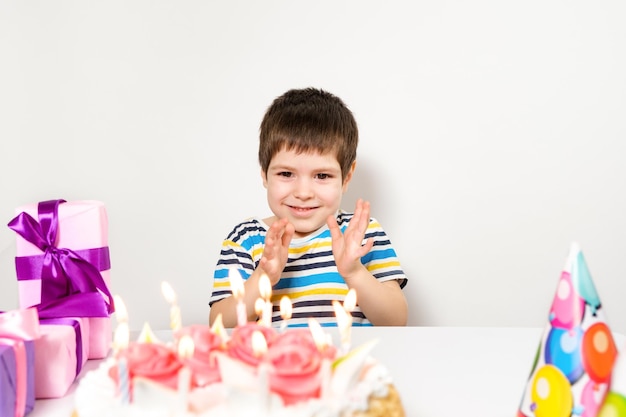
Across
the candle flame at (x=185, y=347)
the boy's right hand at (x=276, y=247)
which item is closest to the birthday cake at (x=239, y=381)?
the candle flame at (x=185, y=347)

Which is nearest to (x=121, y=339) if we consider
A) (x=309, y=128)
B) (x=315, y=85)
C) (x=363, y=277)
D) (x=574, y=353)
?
(x=574, y=353)

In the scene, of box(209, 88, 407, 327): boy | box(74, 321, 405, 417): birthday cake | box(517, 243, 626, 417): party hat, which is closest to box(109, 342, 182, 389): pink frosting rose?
box(74, 321, 405, 417): birthday cake

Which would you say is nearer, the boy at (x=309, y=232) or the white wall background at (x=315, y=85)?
the boy at (x=309, y=232)

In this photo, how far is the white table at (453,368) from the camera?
0.87 m

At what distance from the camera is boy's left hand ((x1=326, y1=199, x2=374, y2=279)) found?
128cm

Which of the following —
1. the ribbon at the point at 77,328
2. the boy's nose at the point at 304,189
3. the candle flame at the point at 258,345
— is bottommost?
the ribbon at the point at 77,328

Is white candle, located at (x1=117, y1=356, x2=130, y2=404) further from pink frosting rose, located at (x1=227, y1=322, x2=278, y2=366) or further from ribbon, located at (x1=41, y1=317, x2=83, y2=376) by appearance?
ribbon, located at (x1=41, y1=317, x2=83, y2=376)

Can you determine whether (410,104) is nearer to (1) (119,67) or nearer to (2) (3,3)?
(1) (119,67)

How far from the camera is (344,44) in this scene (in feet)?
6.04

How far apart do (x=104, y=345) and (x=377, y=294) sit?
596mm

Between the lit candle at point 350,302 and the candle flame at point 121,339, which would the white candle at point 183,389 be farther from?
the lit candle at point 350,302

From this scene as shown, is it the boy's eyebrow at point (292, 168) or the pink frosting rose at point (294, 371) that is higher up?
the boy's eyebrow at point (292, 168)

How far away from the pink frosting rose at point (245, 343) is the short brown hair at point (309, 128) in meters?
0.80

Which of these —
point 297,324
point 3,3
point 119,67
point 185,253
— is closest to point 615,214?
point 297,324
